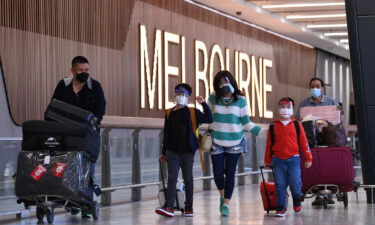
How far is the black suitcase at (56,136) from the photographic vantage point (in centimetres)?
838

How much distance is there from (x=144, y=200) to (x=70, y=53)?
166 inches

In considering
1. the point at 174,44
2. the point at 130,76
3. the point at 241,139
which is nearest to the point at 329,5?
the point at 174,44

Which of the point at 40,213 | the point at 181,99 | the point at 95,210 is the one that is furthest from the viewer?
the point at 181,99

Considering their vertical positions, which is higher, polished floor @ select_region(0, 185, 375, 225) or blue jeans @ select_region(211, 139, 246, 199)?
blue jeans @ select_region(211, 139, 246, 199)

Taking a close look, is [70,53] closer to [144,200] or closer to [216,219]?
[144,200]

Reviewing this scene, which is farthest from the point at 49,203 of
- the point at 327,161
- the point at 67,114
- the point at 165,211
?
the point at 327,161

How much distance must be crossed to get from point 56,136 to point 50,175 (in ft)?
1.33

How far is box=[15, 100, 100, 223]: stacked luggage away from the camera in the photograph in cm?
823

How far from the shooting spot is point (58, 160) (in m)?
8.30

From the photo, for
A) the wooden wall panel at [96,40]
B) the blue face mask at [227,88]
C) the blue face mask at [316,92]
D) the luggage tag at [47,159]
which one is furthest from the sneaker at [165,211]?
the wooden wall panel at [96,40]

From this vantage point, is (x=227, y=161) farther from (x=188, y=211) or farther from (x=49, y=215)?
(x=49, y=215)

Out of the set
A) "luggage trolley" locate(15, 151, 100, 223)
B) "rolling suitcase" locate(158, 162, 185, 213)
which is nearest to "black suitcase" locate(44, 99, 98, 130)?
"luggage trolley" locate(15, 151, 100, 223)

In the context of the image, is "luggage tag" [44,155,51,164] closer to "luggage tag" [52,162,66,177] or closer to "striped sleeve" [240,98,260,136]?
"luggage tag" [52,162,66,177]

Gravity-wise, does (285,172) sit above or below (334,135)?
below
